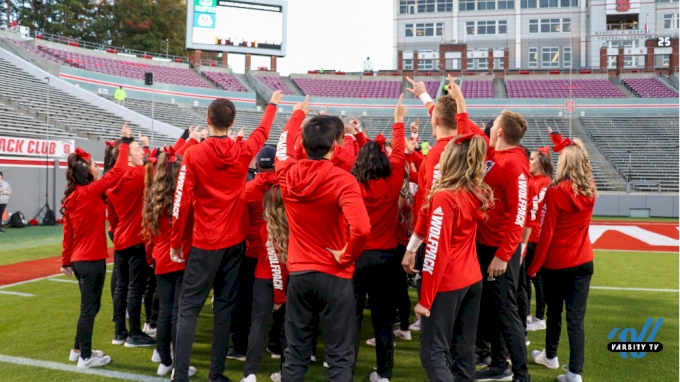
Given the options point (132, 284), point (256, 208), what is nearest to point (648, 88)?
point (256, 208)

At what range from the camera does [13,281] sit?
28.6ft

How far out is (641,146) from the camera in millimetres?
31344

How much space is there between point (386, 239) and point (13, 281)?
24.0 ft

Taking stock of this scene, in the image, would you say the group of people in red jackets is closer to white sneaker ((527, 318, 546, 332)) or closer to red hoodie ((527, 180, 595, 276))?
red hoodie ((527, 180, 595, 276))

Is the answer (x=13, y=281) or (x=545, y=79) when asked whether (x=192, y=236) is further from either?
(x=545, y=79)

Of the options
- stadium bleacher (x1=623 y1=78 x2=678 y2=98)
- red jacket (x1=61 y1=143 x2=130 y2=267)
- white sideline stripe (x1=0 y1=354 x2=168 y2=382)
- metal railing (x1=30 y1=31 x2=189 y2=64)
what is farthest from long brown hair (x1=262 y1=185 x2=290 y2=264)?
stadium bleacher (x1=623 y1=78 x2=678 y2=98)

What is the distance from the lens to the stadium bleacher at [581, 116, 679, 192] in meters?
27.2

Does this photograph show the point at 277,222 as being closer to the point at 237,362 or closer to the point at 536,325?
the point at 237,362

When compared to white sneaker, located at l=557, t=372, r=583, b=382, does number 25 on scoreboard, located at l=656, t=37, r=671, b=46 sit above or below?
above

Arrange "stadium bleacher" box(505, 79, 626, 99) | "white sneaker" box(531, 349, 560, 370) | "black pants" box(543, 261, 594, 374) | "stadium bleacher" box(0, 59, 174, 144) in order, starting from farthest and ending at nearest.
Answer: "stadium bleacher" box(505, 79, 626, 99), "stadium bleacher" box(0, 59, 174, 144), "white sneaker" box(531, 349, 560, 370), "black pants" box(543, 261, 594, 374)

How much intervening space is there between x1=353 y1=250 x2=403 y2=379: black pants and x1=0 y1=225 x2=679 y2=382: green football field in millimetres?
419

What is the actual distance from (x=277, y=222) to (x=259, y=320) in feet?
2.79

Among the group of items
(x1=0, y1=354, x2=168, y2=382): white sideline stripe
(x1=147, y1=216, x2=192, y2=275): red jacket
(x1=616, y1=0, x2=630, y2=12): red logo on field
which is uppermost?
(x1=616, y1=0, x2=630, y2=12): red logo on field

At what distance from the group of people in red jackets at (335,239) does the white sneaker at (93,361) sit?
19mm
